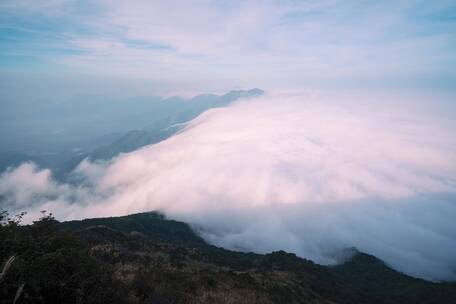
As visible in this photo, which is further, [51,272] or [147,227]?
[147,227]

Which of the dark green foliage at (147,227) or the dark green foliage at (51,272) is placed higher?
the dark green foliage at (51,272)

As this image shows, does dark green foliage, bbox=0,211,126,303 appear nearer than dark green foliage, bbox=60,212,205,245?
Yes

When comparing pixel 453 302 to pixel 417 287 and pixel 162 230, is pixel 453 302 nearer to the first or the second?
pixel 417 287

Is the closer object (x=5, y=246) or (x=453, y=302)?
(x=5, y=246)

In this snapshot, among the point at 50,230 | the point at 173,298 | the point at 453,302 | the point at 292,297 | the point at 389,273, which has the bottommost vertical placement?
the point at 389,273

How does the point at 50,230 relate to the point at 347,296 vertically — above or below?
above

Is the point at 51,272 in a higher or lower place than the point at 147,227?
higher

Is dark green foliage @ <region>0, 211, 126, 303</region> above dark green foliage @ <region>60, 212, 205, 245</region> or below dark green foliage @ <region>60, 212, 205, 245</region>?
above

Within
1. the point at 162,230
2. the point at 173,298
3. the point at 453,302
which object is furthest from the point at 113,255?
the point at 162,230

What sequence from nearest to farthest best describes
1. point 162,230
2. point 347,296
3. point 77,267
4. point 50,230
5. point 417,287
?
1. point 77,267
2. point 50,230
3. point 347,296
4. point 417,287
5. point 162,230

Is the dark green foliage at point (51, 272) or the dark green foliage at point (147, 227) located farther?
the dark green foliage at point (147, 227)

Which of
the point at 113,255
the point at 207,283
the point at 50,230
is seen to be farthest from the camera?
→ the point at 113,255
